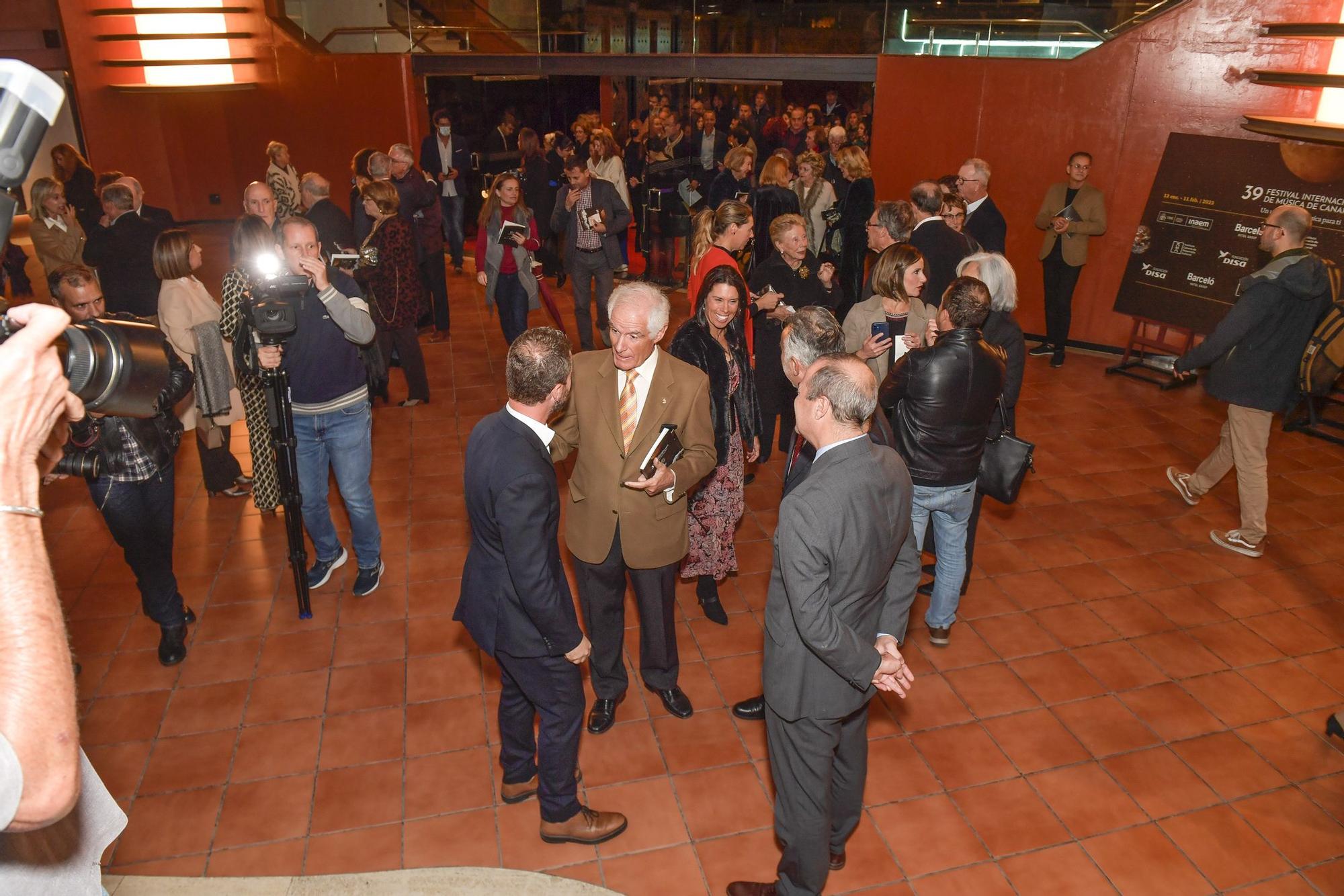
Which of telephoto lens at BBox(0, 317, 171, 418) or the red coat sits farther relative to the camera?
the red coat

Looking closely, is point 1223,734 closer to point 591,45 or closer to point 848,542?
point 848,542

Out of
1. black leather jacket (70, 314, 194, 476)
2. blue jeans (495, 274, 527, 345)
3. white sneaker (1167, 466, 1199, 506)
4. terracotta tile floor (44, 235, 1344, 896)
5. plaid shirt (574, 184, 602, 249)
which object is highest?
plaid shirt (574, 184, 602, 249)

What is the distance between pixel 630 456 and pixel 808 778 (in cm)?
125

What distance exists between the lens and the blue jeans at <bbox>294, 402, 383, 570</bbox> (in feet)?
14.6

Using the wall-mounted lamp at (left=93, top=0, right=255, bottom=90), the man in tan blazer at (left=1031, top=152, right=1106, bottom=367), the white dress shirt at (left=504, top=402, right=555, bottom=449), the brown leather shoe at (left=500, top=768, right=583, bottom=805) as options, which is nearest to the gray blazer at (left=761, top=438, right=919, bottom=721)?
the white dress shirt at (left=504, top=402, right=555, bottom=449)

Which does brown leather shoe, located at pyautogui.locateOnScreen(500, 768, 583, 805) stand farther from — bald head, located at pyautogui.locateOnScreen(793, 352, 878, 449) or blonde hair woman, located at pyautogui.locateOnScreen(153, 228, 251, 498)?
blonde hair woman, located at pyautogui.locateOnScreen(153, 228, 251, 498)

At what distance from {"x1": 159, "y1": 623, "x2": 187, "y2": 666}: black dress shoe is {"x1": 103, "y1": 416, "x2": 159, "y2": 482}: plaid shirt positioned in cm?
79

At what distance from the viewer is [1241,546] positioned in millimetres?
5207

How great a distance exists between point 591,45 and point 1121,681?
951cm

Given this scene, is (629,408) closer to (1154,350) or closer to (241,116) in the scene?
(1154,350)

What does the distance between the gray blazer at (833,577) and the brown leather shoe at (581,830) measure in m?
0.93

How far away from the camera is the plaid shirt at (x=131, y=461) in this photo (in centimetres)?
368

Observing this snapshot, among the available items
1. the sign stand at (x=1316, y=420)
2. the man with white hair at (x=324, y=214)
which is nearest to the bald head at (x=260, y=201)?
the man with white hair at (x=324, y=214)

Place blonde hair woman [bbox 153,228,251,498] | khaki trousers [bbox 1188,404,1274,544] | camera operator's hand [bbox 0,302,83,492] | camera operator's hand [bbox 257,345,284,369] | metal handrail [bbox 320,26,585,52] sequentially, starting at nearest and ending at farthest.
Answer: camera operator's hand [bbox 0,302,83,492], camera operator's hand [bbox 257,345,284,369], blonde hair woman [bbox 153,228,251,498], khaki trousers [bbox 1188,404,1274,544], metal handrail [bbox 320,26,585,52]
